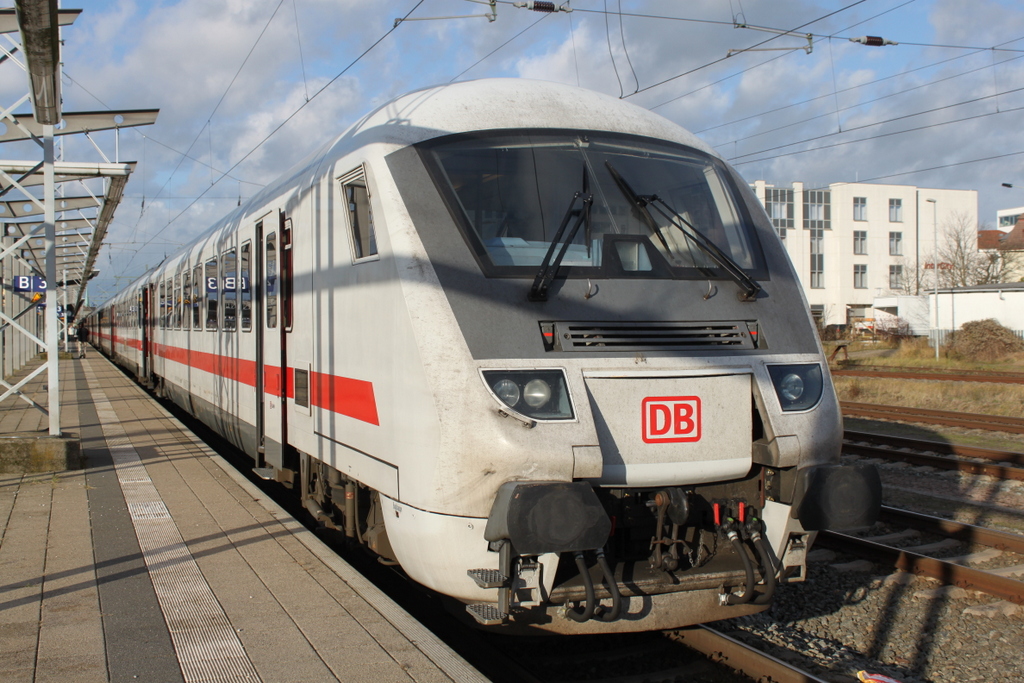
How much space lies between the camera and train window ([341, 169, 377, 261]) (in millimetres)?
4852

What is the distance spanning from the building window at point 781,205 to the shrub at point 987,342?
2727cm

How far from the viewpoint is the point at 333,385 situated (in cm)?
554

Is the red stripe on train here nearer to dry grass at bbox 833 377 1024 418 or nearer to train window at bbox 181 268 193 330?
train window at bbox 181 268 193 330

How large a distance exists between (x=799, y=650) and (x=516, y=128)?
11.5 feet

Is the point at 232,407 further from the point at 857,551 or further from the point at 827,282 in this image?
the point at 827,282

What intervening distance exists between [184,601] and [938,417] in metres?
14.3

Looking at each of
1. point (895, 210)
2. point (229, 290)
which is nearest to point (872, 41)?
point (229, 290)

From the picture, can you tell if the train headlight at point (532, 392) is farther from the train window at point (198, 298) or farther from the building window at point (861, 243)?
the building window at point (861, 243)

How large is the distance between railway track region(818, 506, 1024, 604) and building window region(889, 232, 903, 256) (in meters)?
59.4

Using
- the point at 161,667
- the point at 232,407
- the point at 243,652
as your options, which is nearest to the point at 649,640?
the point at 243,652

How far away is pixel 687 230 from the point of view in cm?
497

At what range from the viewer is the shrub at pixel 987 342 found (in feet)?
99.0

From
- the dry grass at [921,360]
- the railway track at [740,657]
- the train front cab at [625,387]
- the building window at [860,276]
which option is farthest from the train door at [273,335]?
the building window at [860,276]

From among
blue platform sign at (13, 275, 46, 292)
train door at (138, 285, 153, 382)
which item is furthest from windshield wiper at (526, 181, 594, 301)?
blue platform sign at (13, 275, 46, 292)
